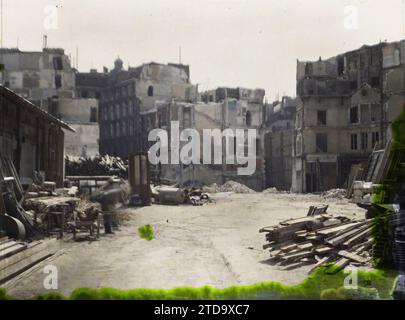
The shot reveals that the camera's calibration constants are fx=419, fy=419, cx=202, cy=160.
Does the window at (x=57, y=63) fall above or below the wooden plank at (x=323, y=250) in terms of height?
above

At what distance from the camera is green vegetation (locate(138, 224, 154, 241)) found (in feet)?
45.1

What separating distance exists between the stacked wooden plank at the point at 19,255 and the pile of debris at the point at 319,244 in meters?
5.55

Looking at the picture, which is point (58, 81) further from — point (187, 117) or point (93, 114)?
point (187, 117)

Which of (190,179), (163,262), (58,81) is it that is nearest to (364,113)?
(190,179)

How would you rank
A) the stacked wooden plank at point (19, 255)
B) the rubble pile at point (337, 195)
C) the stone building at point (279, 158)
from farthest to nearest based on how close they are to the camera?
the stone building at point (279, 158), the rubble pile at point (337, 195), the stacked wooden plank at point (19, 255)

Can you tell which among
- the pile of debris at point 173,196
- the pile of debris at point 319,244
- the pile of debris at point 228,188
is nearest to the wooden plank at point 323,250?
the pile of debris at point 319,244

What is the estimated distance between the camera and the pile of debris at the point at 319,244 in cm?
934

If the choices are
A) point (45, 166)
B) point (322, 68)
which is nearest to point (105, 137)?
point (322, 68)

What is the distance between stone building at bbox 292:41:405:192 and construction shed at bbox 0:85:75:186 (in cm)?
2655

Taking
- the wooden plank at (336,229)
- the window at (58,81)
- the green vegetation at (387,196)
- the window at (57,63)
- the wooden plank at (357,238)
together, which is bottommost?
the wooden plank at (357,238)

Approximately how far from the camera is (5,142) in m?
14.5

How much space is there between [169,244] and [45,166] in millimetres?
11049

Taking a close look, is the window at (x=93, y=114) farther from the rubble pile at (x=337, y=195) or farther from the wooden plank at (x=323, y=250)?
the wooden plank at (x=323, y=250)

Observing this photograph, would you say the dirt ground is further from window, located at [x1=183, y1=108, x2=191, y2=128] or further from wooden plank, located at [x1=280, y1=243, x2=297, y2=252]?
window, located at [x1=183, y1=108, x2=191, y2=128]
